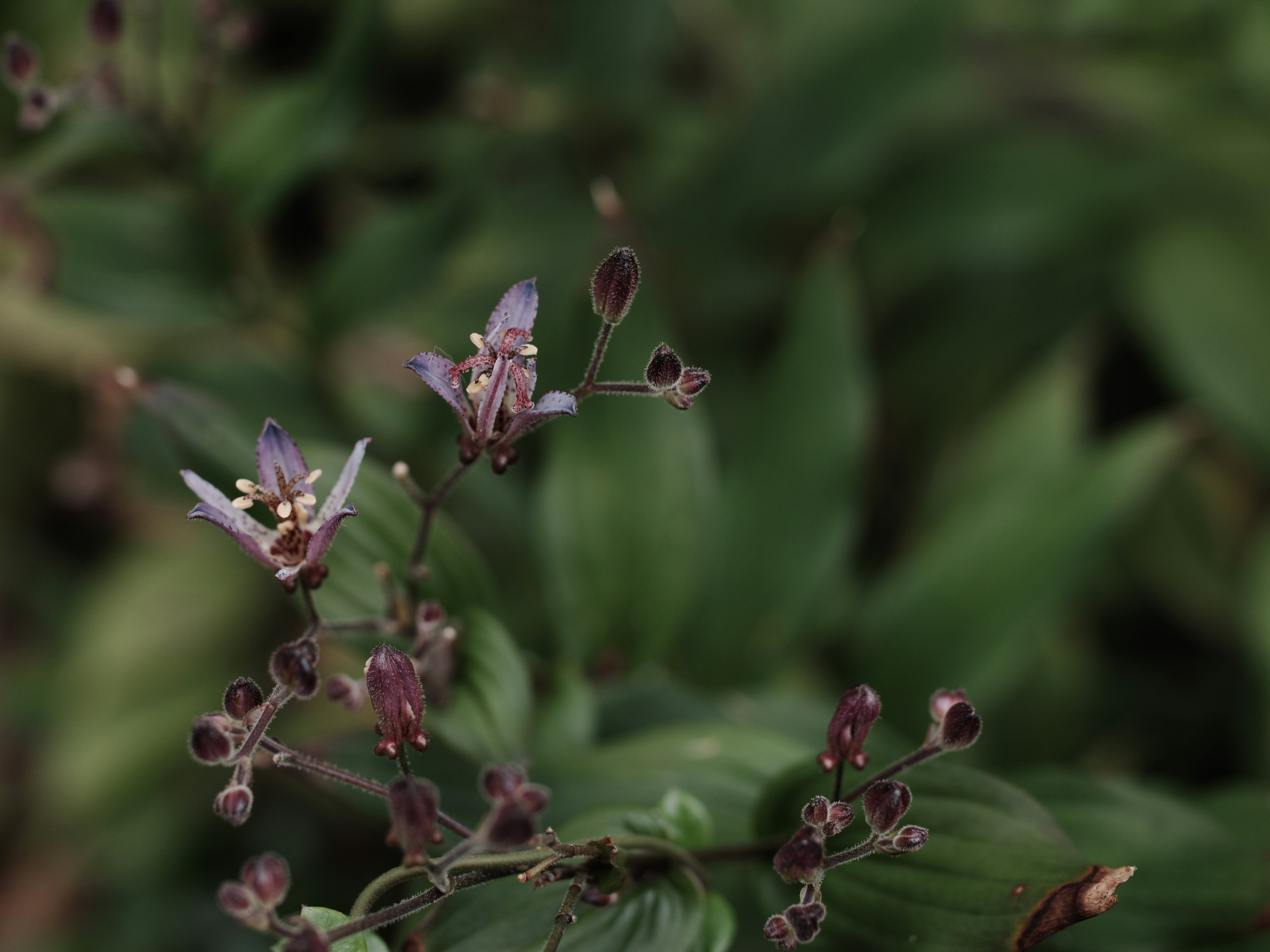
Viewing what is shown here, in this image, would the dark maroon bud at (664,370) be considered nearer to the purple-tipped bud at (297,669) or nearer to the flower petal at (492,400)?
the flower petal at (492,400)

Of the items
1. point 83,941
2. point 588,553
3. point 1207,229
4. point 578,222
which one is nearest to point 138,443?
point 588,553

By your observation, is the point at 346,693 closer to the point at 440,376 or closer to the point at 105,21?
the point at 440,376

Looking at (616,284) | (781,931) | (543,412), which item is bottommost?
(781,931)

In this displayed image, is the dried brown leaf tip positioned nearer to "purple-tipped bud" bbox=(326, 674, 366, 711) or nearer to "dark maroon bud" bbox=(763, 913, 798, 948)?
"dark maroon bud" bbox=(763, 913, 798, 948)

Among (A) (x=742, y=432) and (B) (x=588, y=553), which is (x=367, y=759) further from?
(A) (x=742, y=432)

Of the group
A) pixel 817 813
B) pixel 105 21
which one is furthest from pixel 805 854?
pixel 105 21

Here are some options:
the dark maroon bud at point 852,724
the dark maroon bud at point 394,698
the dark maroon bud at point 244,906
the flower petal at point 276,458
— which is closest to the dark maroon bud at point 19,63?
the flower petal at point 276,458

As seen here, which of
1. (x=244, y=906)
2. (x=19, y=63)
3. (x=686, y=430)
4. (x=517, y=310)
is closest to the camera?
(x=244, y=906)
